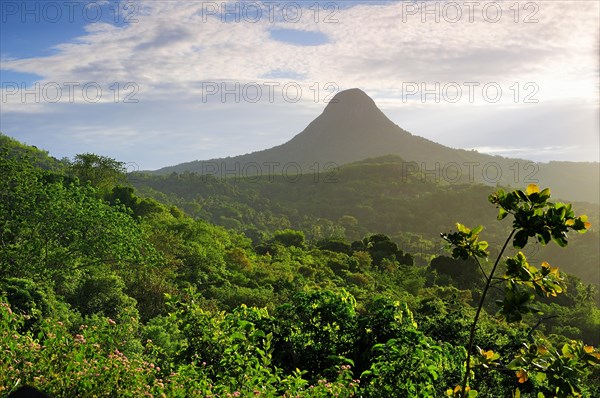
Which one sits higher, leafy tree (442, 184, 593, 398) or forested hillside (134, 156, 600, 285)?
leafy tree (442, 184, 593, 398)

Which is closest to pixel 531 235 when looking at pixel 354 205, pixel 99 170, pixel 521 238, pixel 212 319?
pixel 521 238

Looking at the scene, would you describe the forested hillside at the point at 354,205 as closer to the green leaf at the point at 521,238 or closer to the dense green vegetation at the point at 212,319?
the dense green vegetation at the point at 212,319

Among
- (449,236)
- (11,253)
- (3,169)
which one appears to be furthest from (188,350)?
(3,169)

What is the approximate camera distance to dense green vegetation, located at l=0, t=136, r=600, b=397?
593 cm

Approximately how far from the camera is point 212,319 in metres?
7.66

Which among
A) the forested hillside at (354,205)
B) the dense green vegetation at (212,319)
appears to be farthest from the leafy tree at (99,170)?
the forested hillside at (354,205)

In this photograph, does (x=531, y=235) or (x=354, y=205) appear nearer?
(x=531, y=235)

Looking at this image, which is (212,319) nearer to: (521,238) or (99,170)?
(521,238)

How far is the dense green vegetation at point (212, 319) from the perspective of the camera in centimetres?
593

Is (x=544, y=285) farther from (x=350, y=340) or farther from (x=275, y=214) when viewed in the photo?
(x=275, y=214)

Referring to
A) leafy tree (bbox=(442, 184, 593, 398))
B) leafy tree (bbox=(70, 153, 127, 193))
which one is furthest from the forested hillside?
leafy tree (bbox=(442, 184, 593, 398))

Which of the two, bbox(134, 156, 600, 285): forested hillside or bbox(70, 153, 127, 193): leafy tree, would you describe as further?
bbox(134, 156, 600, 285): forested hillside

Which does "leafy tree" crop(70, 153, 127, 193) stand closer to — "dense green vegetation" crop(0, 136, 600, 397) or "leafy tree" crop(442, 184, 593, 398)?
"dense green vegetation" crop(0, 136, 600, 397)

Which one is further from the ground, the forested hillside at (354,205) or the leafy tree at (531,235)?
the leafy tree at (531,235)
